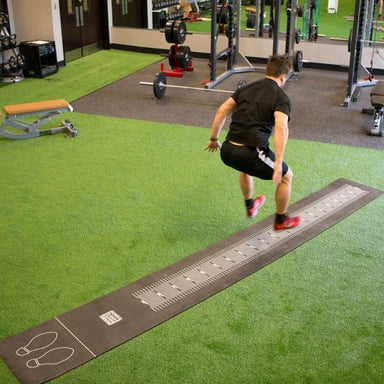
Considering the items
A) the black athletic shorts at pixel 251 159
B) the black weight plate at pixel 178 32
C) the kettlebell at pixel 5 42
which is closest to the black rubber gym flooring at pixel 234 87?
the black weight plate at pixel 178 32

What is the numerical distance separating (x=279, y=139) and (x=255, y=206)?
34.8 inches

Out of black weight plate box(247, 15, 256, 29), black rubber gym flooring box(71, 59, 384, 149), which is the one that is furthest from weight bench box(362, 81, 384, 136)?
black weight plate box(247, 15, 256, 29)

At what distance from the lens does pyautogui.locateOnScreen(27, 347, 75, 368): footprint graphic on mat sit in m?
2.85

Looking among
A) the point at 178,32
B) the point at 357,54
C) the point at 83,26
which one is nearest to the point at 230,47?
the point at 178,32

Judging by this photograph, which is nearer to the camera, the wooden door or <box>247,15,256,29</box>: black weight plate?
the wooden door

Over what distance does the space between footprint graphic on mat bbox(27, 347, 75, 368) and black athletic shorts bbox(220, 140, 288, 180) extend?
5.18ft

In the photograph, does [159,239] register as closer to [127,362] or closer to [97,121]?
[127,362]

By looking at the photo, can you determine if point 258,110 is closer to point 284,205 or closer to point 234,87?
point 284,205

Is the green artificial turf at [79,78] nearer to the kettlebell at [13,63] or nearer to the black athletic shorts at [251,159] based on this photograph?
the kettlebell at [13,63]

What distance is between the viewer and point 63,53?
9133 mm

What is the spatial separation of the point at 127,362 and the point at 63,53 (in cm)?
723

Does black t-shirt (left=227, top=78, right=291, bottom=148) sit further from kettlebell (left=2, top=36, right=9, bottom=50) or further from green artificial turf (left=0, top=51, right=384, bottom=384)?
kettlebell (left=2, top=36, right=9, bottom=50)

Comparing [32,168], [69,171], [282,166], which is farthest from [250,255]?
[32,168]

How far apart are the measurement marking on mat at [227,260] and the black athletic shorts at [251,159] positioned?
0.56 meters
